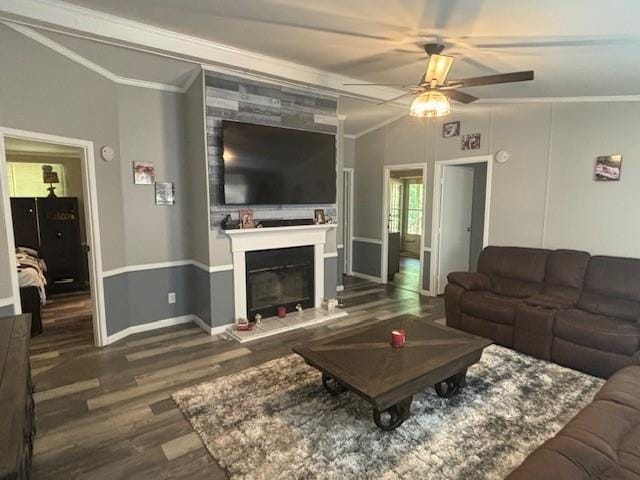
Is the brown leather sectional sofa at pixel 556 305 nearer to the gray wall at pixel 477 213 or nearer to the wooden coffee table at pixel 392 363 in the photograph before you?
the wooden coffee table at pixel 392 363

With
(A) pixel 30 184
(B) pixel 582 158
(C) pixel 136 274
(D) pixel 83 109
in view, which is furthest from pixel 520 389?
(A) pixel 30 184

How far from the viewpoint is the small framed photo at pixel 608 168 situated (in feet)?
12.1

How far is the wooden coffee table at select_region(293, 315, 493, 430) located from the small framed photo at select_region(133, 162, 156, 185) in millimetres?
2611

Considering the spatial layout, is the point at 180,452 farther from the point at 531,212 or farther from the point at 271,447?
the point at 531,212

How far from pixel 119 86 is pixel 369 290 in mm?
4304

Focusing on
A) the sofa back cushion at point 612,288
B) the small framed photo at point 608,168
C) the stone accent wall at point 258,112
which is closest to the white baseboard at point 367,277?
the stone accent wall at point 258,112

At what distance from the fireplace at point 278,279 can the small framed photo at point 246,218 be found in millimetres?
336

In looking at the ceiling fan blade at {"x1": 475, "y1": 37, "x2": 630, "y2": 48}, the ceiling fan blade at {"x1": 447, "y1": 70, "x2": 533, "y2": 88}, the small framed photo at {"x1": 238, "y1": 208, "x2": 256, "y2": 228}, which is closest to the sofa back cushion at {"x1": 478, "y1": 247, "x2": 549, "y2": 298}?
the ceiling fan blade at {"x1": 475, "y1": 37, "x2": 630, "y2": 48}

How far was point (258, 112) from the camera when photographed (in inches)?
160

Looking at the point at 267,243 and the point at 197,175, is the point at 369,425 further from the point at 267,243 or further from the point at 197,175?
the point at 197,175

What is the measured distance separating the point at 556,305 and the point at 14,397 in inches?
157

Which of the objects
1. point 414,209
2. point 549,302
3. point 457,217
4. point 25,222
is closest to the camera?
point 549,302

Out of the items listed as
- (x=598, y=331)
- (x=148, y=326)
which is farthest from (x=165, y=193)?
(x=598, y=331)

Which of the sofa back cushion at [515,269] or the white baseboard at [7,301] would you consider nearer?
the white baseboard at [7,301]
